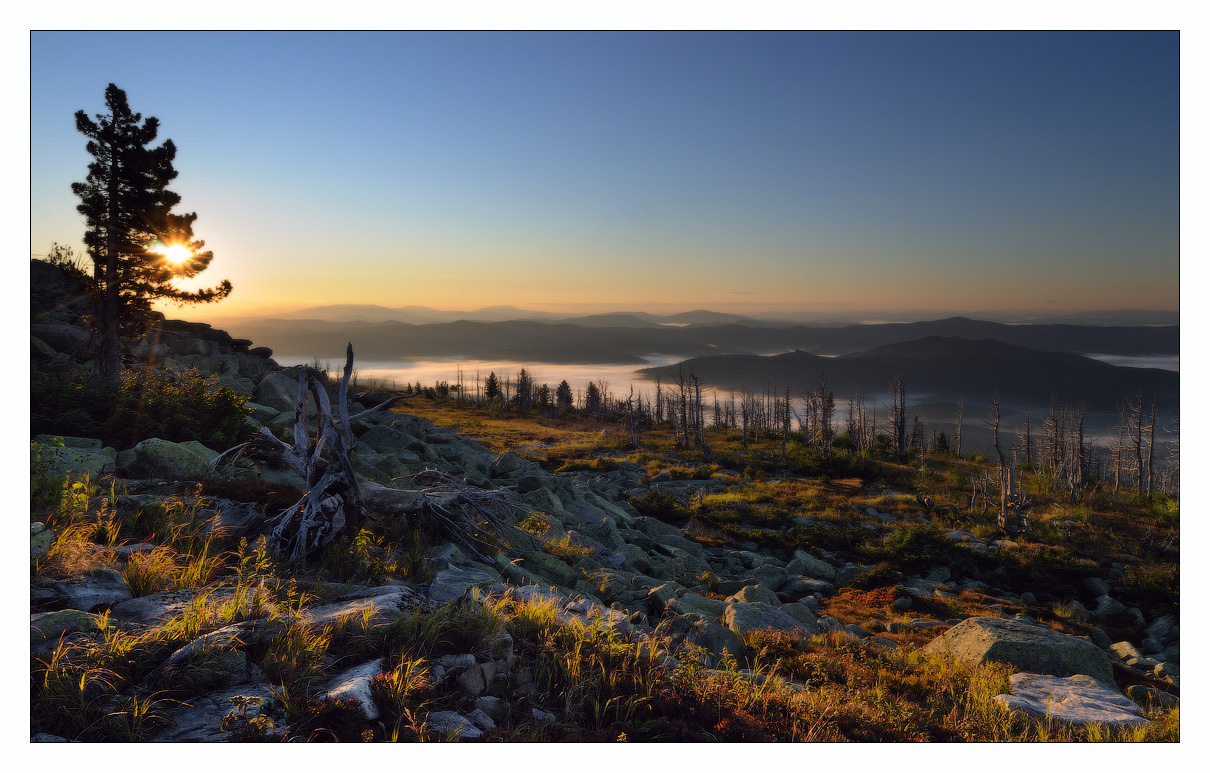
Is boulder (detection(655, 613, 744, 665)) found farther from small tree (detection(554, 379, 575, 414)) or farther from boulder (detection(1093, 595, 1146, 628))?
small tree (detection(554, 379, 575, 414))

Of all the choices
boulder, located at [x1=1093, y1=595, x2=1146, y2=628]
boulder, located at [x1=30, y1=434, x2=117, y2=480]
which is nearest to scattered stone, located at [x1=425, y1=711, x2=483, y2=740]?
boulder, located at [x1=30, y1=434, x2=117, y2=480]

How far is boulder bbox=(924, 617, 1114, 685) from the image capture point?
8.48 metres

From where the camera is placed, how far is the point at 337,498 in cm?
817

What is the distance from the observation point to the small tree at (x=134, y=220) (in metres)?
11.0

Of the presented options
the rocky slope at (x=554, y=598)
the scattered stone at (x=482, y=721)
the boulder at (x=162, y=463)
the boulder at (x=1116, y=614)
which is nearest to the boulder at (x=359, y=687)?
the rocky slope at (x=554, y=598)

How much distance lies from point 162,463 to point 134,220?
6465 mm

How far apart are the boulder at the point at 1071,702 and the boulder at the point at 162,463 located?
1235cm

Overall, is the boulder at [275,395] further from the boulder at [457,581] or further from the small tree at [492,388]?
the small tree at [492,388]

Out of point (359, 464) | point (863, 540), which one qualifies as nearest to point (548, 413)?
point (863, 540)

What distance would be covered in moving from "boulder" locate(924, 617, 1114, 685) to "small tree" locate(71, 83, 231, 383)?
1585 centimetres

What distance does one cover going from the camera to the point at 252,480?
969cm

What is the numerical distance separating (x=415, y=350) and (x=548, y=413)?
5496 centimetres

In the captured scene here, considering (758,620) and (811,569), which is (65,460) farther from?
(811,569)
